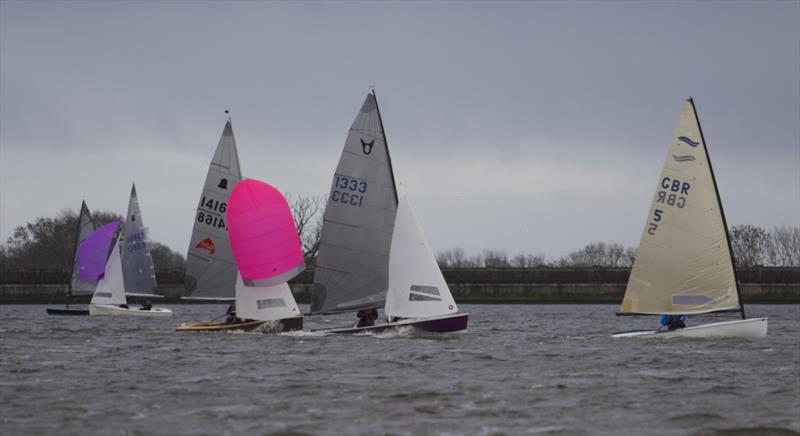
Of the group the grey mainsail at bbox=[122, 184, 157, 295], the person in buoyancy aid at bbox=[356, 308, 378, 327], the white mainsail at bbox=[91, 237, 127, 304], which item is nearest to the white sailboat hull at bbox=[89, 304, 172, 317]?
the white mainsail at bbox=[91, 237, 127, 304]

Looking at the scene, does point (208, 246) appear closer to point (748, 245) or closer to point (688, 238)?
point (688, 238)

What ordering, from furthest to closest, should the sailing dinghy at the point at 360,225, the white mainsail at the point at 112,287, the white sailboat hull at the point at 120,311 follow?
the white mainsail at the point at 112,287 → the white sailboat hull at the point at 120,311 → the sailing dinghy at the point at 360,225

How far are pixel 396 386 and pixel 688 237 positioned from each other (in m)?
14.0

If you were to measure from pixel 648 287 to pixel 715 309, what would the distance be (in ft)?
6.56

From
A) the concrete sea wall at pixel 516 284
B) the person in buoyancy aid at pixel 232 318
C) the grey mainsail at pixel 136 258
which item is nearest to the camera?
the person in buoyancy aid at pixel 232 318

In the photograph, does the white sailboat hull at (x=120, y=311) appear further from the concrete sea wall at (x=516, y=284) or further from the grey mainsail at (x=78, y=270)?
the concrete sea wall at (x=516, y=284)

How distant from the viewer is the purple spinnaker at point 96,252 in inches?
2625

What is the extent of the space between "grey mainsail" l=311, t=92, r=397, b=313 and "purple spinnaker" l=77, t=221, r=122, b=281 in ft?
106

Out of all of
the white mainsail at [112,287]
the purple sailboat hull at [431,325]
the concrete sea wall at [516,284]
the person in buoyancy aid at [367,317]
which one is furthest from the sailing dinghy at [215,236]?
the concrete sea wall at [516,284]

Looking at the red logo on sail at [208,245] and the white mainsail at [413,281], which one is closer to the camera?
the white mainsail at [413,281]

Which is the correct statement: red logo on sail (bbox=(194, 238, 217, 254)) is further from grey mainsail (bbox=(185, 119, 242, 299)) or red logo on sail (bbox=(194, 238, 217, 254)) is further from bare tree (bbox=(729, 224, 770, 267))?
bare tree (bbox=(729, 224, 770, 267))

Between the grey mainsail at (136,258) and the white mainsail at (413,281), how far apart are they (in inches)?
1268

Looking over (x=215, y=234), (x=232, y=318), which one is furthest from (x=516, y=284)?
(x=232, y=318)

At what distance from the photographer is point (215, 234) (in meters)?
42.8
